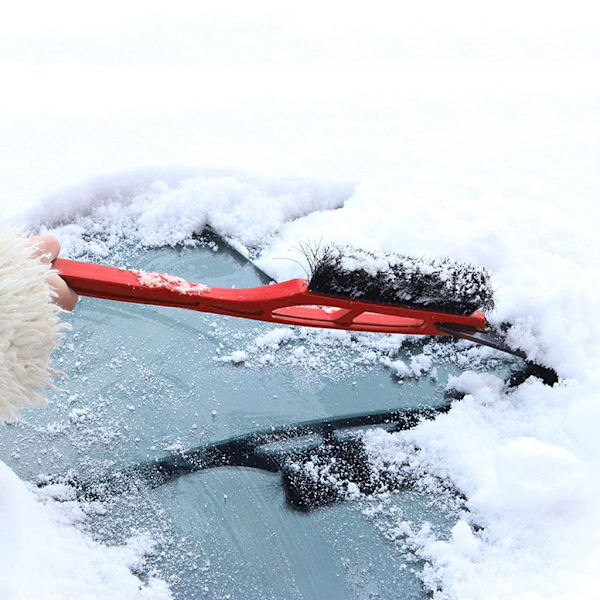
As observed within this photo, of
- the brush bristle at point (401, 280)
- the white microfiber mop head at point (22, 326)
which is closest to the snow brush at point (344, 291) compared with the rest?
the brush bristle at point (401, 280)

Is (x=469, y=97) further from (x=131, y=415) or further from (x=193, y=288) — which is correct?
(x=131, y=415)

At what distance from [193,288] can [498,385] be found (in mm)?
533

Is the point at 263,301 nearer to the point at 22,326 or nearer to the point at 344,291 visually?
the point at 344,291

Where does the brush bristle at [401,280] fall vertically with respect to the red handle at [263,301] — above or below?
above

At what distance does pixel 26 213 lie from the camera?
1244 mm

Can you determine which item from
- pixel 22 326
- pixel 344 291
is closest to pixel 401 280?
pixel 344 291

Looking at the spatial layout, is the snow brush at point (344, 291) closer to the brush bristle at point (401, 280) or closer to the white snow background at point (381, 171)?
the brush bristle at point (401, 280)

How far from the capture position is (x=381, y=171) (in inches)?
56.3

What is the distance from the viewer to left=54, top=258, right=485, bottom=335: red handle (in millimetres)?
916

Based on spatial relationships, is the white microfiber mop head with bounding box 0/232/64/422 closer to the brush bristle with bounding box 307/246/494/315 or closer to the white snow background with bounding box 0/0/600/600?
the white snow background with bounding box 0/0/600/600

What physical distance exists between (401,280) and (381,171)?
53 centimetres

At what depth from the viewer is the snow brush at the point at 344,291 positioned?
928 mm

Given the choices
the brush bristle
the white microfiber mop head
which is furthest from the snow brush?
the white microfiber mop head

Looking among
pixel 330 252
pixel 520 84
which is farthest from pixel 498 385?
pixel 520 84
